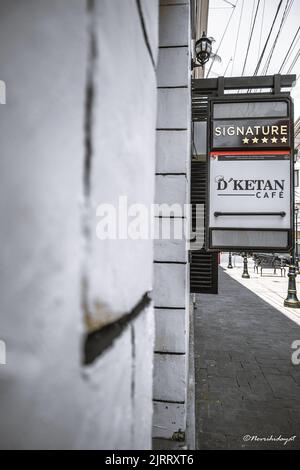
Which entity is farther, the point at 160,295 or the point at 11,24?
the point at 160,295

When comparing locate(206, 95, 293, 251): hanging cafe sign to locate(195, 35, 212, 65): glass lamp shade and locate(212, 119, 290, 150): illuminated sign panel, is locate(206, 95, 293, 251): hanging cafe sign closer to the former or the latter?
locate(212, 119, 290, 150): illuminated sign panel

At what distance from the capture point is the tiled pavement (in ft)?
10.3

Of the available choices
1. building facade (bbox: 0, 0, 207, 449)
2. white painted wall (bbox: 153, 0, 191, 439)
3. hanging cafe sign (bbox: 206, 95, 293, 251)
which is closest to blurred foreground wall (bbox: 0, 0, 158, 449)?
building facade (bbox: 0, 0, 207, 449)

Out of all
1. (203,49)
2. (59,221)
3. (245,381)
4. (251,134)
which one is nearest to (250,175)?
(251,134)

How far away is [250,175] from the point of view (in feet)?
11.2

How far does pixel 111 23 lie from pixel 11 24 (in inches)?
6.1

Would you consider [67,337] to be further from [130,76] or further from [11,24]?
[130,76]

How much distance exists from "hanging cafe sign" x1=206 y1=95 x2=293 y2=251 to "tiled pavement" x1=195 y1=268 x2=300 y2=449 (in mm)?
1917

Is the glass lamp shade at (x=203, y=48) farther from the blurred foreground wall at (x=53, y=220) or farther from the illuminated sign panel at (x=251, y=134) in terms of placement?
the blurred foreground wall at (x=53, y=220)

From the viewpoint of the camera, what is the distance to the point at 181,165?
2641 millimetres

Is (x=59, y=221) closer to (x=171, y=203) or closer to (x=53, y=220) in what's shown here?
(x=53, y=220)
